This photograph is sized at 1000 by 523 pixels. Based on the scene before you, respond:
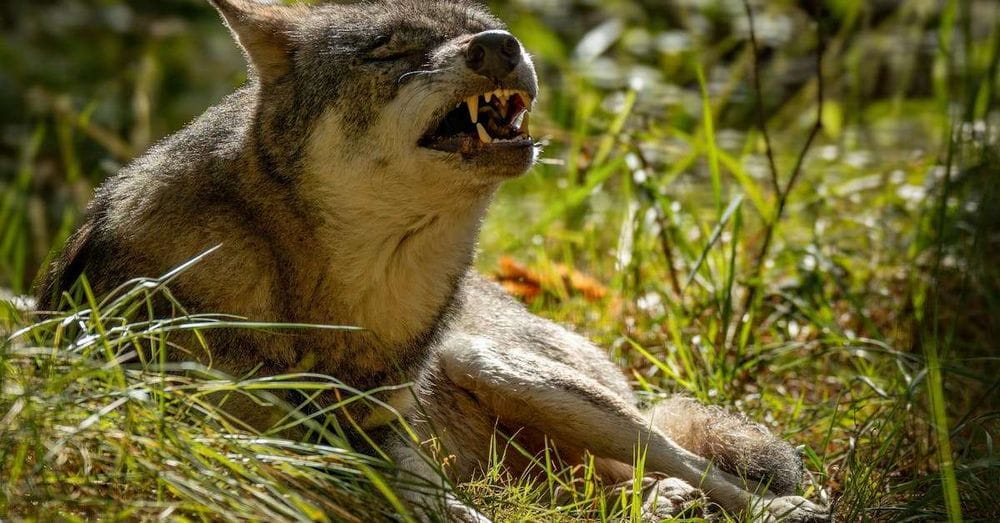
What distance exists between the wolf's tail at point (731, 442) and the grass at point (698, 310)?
97 mm

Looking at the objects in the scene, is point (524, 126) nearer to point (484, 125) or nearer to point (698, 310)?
point (484, 125)

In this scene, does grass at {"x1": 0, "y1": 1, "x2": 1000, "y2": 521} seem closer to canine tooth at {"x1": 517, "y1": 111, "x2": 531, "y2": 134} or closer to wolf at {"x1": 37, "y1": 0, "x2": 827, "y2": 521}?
wolf at {"x1": 37, "y1": 0, "x2": 827, "y2": 521}

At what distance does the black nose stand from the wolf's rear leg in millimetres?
1100

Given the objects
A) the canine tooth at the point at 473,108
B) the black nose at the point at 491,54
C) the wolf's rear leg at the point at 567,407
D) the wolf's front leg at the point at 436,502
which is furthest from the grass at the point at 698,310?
the black nose at the point at 491,54

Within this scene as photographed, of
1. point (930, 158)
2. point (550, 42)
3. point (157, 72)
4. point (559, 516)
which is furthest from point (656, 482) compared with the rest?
point (157, 72)

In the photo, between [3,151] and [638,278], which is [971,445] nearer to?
[638,278]

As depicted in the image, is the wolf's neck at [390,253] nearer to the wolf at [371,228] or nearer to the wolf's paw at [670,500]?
the wolf at [371,228]

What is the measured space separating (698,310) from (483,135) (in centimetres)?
193

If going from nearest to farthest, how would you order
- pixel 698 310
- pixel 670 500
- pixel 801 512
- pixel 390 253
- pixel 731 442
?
pixel 801 512 → pixel 670 500 → pixel 390 253 → pixel 731 442 → pixel 698 310

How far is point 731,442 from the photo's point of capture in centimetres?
439

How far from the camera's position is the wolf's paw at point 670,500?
154 inches

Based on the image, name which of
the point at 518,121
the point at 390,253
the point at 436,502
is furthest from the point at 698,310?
the point at 436,502

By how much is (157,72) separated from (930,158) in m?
5.31

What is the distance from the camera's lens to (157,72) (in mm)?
9039
